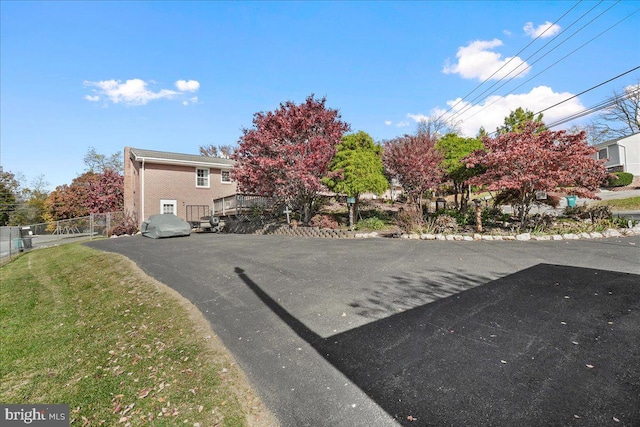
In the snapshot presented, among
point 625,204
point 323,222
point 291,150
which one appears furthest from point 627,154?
point 291,150

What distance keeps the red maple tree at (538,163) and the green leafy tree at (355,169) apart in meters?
3.70

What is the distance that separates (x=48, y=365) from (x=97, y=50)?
523 inches

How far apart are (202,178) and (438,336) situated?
22156 millimetres

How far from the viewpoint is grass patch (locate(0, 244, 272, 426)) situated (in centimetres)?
262

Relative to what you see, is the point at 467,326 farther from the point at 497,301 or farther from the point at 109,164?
the point at 109,164

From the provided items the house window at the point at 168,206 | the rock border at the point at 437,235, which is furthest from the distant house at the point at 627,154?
the house window at the point at 168,206

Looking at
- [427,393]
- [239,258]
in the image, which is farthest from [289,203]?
[427,393]

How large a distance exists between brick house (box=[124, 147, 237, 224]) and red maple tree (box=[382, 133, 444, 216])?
39.3 feet

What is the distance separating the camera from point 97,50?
12.1 m

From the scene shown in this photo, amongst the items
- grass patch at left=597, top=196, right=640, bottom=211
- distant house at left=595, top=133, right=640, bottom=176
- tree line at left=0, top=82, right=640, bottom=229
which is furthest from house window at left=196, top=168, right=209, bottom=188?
distant house at left=595, top=133, right=640, bottom=176

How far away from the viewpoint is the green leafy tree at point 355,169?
1169 centimetres

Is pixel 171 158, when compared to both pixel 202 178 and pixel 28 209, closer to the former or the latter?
pixel 202 178

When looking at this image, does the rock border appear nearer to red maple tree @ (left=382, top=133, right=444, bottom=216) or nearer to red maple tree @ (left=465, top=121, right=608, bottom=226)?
red maple tree @ (left=465, top=121, right=608, bottom=226)

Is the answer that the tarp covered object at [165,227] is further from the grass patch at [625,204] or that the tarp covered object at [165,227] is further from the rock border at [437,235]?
the grass patch at [625,204]
